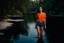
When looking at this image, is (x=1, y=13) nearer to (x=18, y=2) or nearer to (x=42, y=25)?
(x=18, y=2)

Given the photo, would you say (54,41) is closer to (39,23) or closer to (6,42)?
(39,23)

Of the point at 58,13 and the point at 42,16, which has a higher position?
the point at 42,16

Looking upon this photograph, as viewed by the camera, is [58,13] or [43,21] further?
[58,13]

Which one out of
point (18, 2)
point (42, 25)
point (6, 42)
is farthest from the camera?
point (18, 2)

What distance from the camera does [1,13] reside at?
59.2 ft

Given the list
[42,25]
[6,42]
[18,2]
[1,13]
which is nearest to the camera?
[6,42]

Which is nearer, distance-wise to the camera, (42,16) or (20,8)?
(42,16)

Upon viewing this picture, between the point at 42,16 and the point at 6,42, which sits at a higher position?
the point at 42,16

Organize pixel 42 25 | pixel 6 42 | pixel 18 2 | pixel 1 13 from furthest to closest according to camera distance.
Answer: pixel 18 2 → pixel 1 13 → pixel 42 25 → pixel 6 42

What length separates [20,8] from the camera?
27578mm

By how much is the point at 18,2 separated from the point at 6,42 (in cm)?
2144

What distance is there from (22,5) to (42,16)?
2211 centimetres

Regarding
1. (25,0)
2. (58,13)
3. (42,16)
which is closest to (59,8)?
(58,13)

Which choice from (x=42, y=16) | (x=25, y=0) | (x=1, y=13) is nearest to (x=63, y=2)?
(x=25, y=0)
